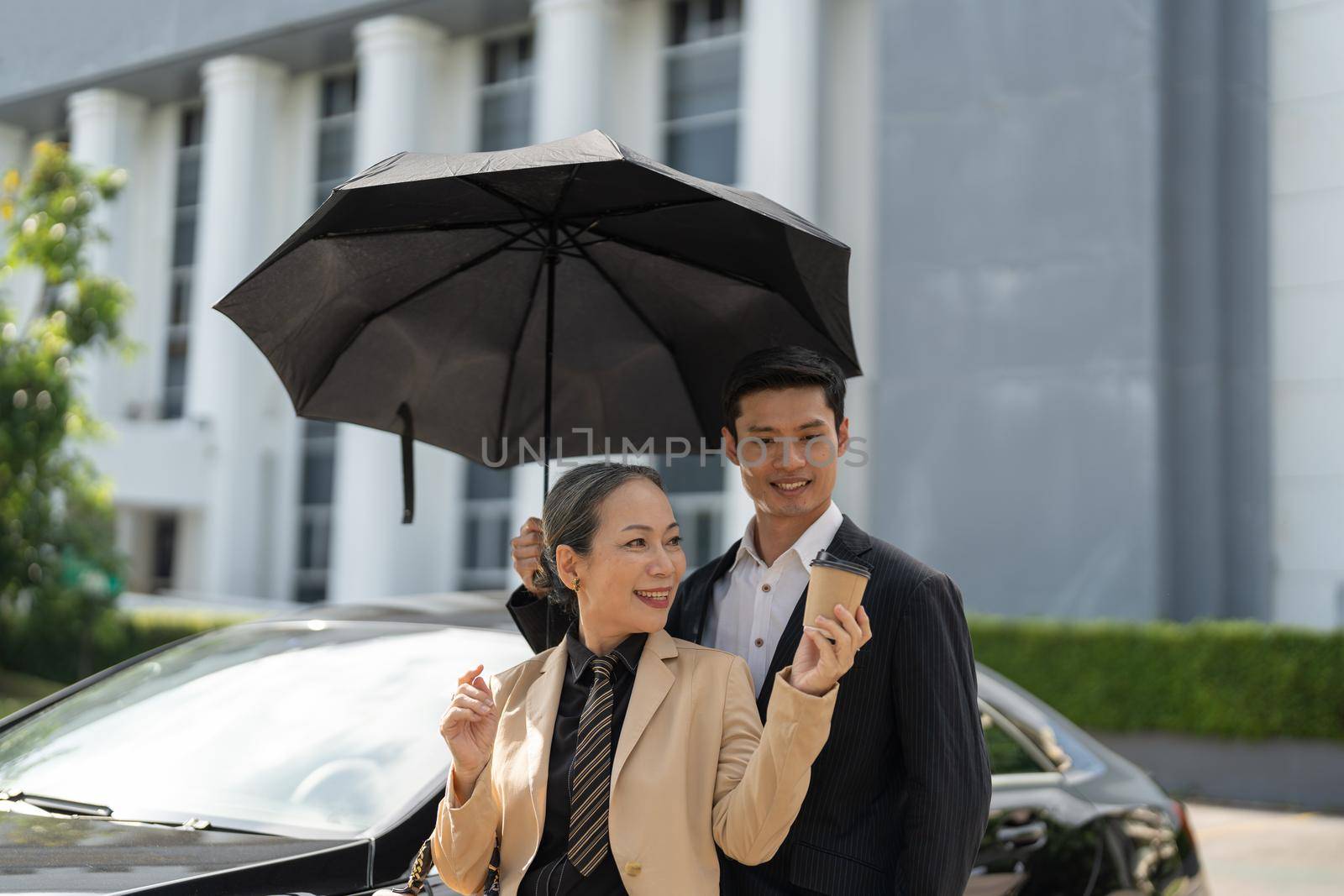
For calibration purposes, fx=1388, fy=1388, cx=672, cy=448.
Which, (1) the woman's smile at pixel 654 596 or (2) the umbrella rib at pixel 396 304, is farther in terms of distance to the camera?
(2) the umbrella rib at pixel 396 304

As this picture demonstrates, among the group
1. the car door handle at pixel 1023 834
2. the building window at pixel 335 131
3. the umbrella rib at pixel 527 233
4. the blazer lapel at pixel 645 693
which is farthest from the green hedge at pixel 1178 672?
the building window at pixel 335 131

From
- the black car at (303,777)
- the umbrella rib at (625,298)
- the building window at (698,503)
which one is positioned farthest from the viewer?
the building window at (698,503)

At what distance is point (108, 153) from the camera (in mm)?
26812

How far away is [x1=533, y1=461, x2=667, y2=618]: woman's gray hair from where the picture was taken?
2.43 metres

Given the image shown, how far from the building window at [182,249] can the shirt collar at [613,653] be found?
27.0 m

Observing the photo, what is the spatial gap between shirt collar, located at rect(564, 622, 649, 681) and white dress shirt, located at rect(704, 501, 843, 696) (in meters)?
0.22

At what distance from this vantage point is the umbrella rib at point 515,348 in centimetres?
336

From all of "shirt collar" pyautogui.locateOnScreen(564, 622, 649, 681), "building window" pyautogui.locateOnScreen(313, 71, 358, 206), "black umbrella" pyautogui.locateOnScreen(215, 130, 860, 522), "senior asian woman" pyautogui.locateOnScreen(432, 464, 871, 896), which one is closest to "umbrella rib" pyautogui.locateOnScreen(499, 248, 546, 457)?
"black umbrella" pyautogui.locateOnScreen(215, 130, 860, 522)

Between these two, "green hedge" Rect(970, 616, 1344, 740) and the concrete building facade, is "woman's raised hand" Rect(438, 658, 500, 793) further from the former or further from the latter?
the concrete building facade

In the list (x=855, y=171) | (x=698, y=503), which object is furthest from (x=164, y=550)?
(x=855, y=171)

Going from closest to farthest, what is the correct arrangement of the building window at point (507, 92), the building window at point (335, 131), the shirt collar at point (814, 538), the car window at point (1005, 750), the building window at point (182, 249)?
the shirt collar at point (814, 538), the car window at point (1005, 750), the building window at point (507, 92), the building window at point (335, 131), the building window at point (182, 249)

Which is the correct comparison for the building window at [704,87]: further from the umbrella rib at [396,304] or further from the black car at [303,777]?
the umbrella rib at [396,304]

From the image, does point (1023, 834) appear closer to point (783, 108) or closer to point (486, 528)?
point (783, 108)

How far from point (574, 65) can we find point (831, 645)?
19.5m
